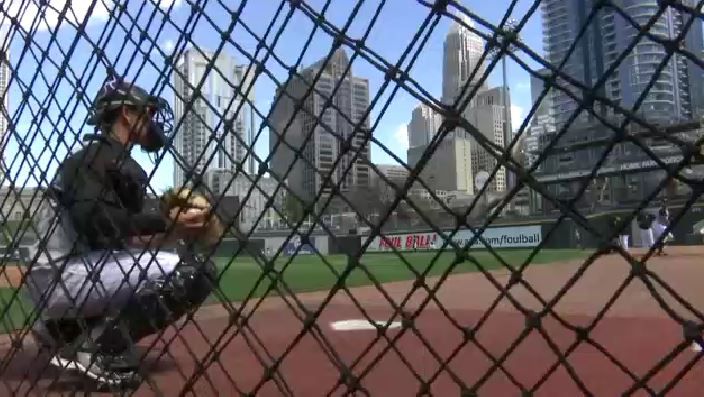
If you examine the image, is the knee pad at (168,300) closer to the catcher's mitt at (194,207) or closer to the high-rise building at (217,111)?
the catcher's mitt at (194,207)

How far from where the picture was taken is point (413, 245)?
20.8m

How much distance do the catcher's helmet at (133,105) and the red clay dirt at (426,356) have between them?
668 millimetres

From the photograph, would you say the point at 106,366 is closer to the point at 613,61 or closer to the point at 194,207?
the point at 194,207

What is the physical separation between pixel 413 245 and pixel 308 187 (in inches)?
741

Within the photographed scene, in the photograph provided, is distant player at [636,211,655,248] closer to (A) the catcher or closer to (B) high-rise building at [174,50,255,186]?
(B) high-rise building at [174,50,255,186]

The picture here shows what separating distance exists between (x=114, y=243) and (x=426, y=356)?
167 cm

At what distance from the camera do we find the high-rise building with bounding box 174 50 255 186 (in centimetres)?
159

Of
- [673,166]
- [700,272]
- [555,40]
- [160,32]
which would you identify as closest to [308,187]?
[160,32]

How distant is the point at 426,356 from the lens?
3154 millimetres

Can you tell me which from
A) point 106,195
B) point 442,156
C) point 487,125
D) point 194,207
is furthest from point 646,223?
point 106,195

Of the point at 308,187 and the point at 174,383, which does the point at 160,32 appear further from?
the point at 174,383

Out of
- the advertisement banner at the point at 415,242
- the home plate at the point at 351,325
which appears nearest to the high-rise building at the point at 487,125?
the home plate at the point at 351,325

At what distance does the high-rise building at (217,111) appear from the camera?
159cm

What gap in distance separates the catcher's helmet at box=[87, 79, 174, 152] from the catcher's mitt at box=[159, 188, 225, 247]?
164 mm
